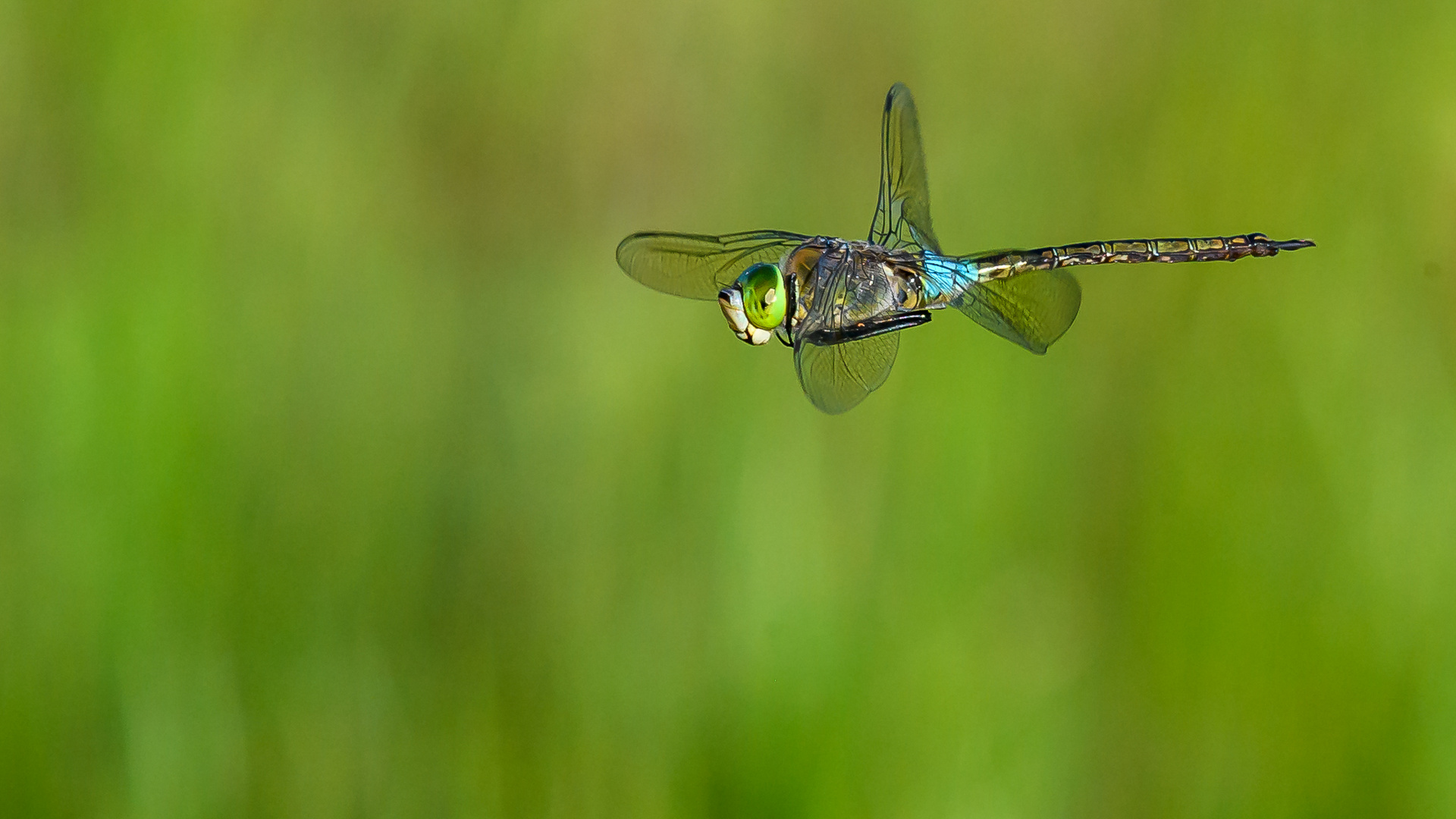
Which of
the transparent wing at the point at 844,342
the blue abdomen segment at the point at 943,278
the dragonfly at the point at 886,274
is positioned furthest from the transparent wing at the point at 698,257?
the blue abdomen segment at the point at 943,278

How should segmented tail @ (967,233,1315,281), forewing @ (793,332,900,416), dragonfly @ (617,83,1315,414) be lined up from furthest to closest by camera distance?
segmented tail @ (967,233,1315,281) < dragonfly @ (617,83,1315,414) < forewing @ (793,332,900,416)

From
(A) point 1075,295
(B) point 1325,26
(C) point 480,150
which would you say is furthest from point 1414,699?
(C) point 480,150

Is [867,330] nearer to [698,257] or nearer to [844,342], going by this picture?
[844,342]

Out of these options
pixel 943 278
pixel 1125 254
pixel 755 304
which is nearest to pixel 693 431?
pixel 755 304

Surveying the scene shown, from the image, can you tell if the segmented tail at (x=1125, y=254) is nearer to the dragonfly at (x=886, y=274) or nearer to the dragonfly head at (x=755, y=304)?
the dragonfly at (x=886, y=274)

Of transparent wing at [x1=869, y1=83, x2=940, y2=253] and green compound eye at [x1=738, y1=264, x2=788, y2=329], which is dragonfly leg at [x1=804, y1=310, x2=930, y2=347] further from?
transparent wing at [x1=869, y1=83, x2=940, y2=253]

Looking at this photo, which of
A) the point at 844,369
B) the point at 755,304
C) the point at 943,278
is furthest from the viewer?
the point at 943,278

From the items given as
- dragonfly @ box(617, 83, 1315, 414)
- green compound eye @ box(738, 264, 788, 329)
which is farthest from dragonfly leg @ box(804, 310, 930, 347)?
green compound eye @ box(738, 264, 788, 329)
